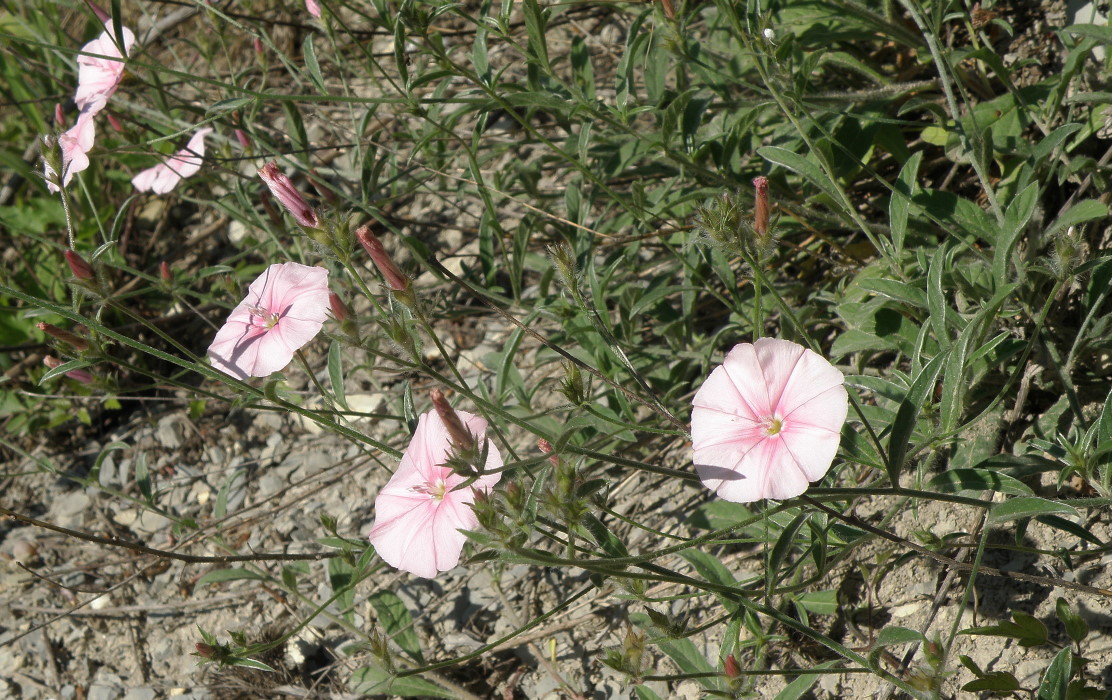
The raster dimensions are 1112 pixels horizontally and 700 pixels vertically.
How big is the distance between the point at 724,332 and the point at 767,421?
1.03m

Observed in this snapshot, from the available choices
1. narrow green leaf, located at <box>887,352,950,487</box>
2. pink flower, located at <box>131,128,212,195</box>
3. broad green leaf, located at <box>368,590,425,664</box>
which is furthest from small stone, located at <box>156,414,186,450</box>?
narrow green leaf, located at <box>887,352,950,487</box>

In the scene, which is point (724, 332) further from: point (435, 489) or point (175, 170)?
point (175, 170)

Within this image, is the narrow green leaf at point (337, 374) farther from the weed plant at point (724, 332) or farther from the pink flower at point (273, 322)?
the pink flower at point (273, 322)

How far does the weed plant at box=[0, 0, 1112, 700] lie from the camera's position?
76.9 inches

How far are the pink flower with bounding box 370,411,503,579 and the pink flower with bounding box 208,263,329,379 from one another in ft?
1.29

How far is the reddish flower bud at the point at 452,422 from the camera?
1.61 m

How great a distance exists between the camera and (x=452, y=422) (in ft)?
5.42

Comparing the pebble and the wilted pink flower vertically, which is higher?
the pebble

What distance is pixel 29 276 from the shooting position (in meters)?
4.41

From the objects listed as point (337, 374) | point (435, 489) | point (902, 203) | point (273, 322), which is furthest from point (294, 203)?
point (902, 203)

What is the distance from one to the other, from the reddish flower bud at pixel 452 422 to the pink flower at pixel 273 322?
2.19 ft

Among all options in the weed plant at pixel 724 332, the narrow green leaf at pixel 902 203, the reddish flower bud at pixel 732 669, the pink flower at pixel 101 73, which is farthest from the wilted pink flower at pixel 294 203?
the narrow green leaf at pixel 902 203

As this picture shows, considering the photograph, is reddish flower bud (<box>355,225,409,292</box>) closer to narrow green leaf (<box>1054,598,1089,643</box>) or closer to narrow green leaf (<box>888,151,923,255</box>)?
narrow green leaf (<box>888,151,923,255</box>)

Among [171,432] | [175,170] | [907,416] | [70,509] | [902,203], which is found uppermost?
[175,170]
